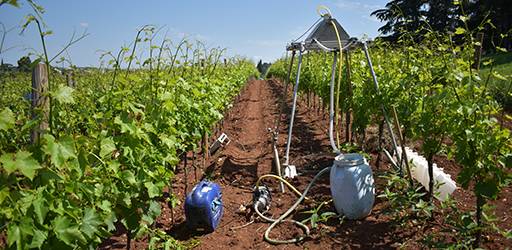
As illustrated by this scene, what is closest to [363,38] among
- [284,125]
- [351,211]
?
[351,211]

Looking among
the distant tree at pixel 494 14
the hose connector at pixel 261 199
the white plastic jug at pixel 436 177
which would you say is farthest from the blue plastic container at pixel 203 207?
→ the distant tree at pixel 494 14

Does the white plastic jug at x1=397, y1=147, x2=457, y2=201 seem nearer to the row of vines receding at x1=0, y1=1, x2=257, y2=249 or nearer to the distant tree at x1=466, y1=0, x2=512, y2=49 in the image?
the row of vines receding at x1=0, y1=1, x2=257, y2=249

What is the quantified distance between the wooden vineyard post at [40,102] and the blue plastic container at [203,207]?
1607 mm

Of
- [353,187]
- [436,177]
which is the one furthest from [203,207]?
[436,177]

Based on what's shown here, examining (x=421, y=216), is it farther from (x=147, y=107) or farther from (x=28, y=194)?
(x=28, y=194)

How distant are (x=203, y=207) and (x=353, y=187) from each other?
4.64 feet

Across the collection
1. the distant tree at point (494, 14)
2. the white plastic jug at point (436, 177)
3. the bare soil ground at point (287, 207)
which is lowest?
the bare soil ground at point (287, 207)

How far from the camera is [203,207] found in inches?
150

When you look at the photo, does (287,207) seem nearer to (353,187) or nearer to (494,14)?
(353,187)

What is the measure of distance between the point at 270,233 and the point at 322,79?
4796mm

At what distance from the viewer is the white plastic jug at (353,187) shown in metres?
3.89

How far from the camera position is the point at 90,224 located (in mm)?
2135

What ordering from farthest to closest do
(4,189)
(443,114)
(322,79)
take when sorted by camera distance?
(322,79) < (443,114) < (4,189)

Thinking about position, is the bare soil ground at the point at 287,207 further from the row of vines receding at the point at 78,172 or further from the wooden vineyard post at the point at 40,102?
the wooden vineyard post at the point at 40,102
